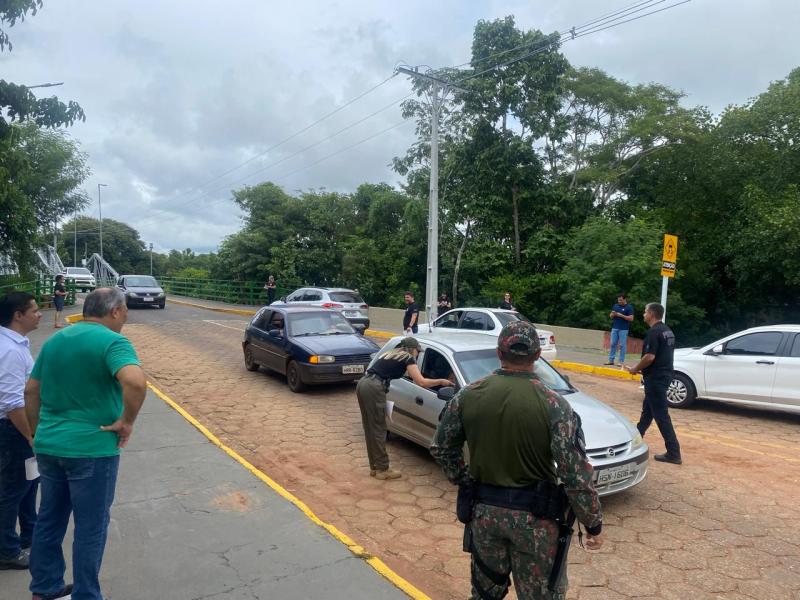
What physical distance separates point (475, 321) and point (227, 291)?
994 inches

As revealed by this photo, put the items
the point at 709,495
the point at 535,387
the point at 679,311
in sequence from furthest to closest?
1. the point at 679,311
2. the point at 709,495
3. the point at 535,387

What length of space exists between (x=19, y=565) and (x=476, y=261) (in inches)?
862

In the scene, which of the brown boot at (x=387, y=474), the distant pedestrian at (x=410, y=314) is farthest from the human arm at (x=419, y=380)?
the distant pedestrian at (x=410, y=314)

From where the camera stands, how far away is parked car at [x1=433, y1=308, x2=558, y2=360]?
12.6m

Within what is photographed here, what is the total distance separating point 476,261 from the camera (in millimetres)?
24469

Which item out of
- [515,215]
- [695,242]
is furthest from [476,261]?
[695,242]

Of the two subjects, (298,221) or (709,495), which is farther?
(298,221)

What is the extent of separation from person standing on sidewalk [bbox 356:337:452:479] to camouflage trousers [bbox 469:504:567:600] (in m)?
3.16

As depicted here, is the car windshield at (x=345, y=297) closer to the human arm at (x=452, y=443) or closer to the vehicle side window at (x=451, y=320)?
the vehicle side window at (x=451, y=320)

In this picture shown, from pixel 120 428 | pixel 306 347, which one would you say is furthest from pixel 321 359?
pixel 120 428

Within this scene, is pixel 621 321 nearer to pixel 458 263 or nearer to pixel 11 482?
pixel 458 263

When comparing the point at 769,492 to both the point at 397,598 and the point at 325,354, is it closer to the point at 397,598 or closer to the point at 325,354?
the point at 397,598

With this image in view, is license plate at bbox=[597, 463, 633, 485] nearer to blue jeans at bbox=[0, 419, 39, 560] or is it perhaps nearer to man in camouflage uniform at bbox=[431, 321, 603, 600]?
man in camouflage uniform at bbox=[431, 321, 603, 600]

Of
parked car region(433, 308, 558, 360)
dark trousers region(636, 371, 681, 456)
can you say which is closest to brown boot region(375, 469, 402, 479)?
dark trousers region(636, 371, 681, 456)
